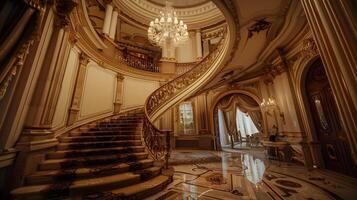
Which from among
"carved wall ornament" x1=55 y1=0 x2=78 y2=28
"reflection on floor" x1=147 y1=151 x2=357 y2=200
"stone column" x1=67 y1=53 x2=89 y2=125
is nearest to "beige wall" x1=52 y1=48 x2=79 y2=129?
"stone column" x1=67 y1=53 x2=89 y2=125

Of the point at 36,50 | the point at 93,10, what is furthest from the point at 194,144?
the point at 93,10

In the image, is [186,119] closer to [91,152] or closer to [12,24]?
[91,152]

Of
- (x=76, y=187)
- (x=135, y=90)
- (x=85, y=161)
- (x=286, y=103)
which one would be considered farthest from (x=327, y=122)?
(x=135, y=90)

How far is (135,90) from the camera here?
22.3 feet

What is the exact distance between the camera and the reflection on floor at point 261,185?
7.09 feet

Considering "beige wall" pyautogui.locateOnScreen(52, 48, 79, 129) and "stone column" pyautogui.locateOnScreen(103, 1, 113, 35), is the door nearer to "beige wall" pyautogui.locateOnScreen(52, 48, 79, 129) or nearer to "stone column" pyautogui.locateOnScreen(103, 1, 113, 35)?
"beige wall" pyautogui.locateOnScreen(52, 48, 79, 129)

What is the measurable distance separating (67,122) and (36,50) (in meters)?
2.47

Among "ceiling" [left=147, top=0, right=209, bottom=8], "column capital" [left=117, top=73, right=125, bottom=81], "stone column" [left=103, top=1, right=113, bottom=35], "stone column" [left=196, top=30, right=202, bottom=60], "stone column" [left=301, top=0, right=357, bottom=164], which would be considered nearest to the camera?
"stone column" [left=301, top=0, right=357, bottom=164]

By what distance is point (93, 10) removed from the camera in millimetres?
7238

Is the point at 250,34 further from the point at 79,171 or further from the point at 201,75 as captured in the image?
the point at 79,171

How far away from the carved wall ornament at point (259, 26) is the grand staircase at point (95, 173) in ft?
12.7

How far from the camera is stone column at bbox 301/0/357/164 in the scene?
3.52 feet

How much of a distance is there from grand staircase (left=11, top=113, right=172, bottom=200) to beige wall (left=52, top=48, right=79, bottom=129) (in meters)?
0.70

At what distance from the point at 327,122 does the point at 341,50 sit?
3.58m
